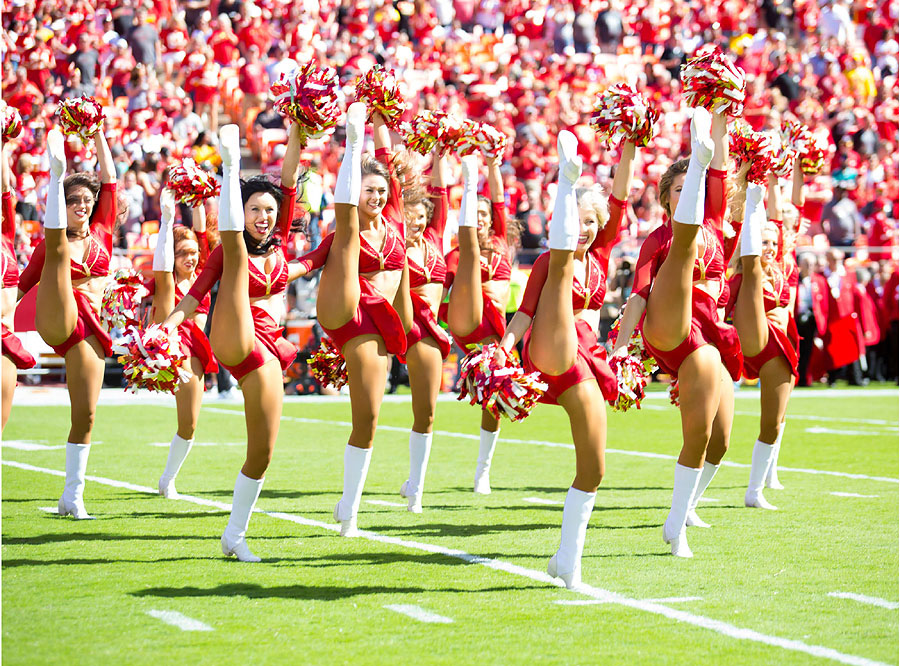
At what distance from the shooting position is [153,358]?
5.01 metres

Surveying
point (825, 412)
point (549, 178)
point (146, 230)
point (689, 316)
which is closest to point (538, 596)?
point (689, 316)

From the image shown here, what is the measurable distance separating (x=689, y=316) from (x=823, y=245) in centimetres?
1316

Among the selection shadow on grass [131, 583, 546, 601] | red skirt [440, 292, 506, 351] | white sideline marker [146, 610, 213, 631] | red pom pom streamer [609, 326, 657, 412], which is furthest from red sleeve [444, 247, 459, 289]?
white sideline marker [146, 610, 213, 631]

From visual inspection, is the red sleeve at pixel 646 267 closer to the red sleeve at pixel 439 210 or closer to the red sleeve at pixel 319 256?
the red sleeve at pixel 319 256

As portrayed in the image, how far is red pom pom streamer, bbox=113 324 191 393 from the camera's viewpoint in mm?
5004

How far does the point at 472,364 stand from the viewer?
4656 millimetres

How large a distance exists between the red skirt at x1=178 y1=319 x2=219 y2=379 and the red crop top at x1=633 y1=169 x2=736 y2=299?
242cm

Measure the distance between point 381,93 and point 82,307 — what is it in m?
1.82

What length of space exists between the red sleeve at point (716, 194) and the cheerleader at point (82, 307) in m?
2.87

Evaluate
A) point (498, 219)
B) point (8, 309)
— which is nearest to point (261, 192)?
point (8, 309)

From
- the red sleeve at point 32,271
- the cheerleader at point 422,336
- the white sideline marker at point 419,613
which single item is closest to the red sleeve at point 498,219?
the cheerleader at point 422,336

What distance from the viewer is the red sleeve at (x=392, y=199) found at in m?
6.10

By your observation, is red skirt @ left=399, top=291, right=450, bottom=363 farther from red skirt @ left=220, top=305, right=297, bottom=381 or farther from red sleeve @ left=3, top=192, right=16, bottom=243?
red sleeve @ left=3, top=192, right=16, bottom=243

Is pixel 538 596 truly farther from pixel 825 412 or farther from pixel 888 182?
pixel 888 182
